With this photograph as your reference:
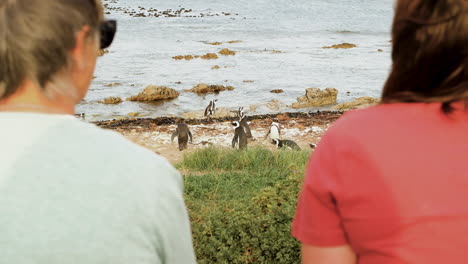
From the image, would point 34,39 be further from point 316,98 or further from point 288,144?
point 316,98

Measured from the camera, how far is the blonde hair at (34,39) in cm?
127

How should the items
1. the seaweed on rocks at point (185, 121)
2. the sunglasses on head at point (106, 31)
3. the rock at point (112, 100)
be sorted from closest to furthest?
the sunglasses on head at point (106, 31) < the seaweed on rocks at point (185, 121) < the rock at point (112, 100)

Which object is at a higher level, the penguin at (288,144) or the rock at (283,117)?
the penguin at (288,144)

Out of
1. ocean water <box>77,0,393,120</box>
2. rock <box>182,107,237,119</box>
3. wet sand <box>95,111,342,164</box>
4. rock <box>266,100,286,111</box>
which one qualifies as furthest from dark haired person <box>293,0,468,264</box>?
rock <box>266,100,286,111</box>

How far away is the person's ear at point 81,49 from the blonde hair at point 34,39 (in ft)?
0.08

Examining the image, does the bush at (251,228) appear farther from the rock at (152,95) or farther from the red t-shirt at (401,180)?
the rock at (152,95)

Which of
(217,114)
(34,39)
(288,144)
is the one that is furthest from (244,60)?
(34,39)

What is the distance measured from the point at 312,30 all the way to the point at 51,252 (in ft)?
157

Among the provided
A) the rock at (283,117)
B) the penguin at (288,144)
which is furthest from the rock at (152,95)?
the penguin at (288,144)

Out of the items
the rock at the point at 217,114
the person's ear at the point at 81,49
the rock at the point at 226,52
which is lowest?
the rock at the point at 226,52

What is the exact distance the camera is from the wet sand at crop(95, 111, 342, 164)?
13750 millimetres

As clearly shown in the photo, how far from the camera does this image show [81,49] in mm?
1384

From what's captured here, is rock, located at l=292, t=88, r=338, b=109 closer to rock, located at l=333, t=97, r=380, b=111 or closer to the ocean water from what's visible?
the ocean water

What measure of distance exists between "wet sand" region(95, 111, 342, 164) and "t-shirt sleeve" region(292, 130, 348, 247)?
412 inches
